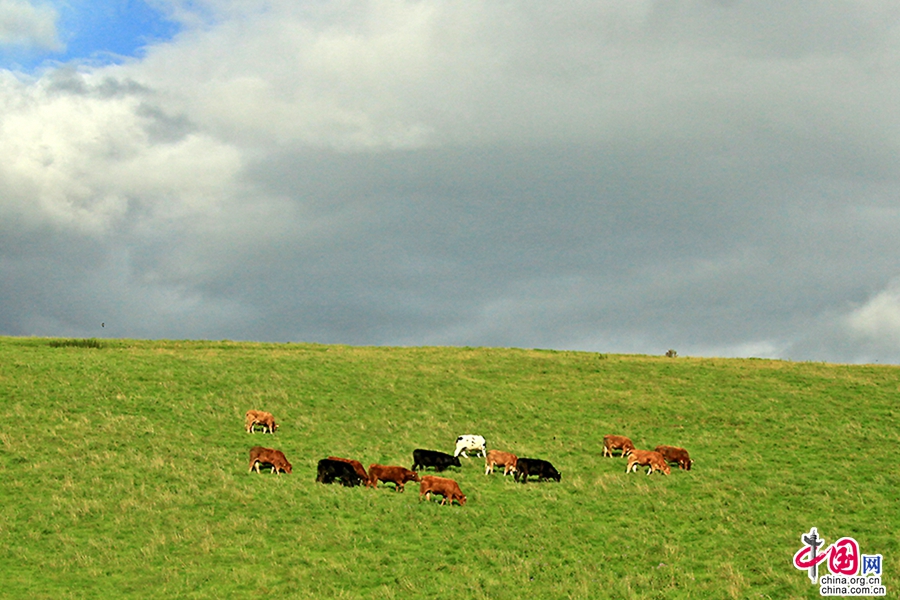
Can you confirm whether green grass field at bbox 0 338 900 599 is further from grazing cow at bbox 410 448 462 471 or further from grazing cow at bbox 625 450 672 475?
grazing cow at bbox 410 448 462 471

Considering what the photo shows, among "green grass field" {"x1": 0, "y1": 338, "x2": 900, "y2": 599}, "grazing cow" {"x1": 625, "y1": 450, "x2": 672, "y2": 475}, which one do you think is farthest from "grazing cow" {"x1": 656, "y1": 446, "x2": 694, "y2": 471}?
"grazing cow" {"x1": 625, "y1": 450, "x2": 672, "y2": 475}

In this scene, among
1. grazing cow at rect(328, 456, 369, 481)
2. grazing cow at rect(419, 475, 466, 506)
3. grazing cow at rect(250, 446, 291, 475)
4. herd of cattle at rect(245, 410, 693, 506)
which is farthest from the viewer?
grazing cow at rect(250, 446, 291, 475)

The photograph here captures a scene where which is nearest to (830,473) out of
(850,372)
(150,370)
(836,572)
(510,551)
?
(836,572)

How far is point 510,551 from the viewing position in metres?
19.7

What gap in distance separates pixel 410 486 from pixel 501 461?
390 cm

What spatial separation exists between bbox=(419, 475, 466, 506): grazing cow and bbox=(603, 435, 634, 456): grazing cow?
9.71 metres

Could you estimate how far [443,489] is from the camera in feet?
77.4

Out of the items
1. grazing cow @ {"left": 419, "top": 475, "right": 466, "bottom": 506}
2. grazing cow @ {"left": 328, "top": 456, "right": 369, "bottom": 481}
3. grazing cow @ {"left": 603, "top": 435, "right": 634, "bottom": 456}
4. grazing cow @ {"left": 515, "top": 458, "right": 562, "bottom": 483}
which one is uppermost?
grazing cow @ {"left": 603, "top": 435, "right": 634, "bottom": 456}

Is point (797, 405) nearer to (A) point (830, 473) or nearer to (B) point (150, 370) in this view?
(A) point (830, 473)

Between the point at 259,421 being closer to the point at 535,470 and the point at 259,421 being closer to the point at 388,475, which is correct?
the point at 388,475

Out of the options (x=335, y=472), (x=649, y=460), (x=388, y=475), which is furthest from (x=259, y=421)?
(x=649, y=460)

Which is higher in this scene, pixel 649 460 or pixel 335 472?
pixel 649 460

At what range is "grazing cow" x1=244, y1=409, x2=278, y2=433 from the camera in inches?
1283

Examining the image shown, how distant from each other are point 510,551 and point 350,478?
7.96 m
